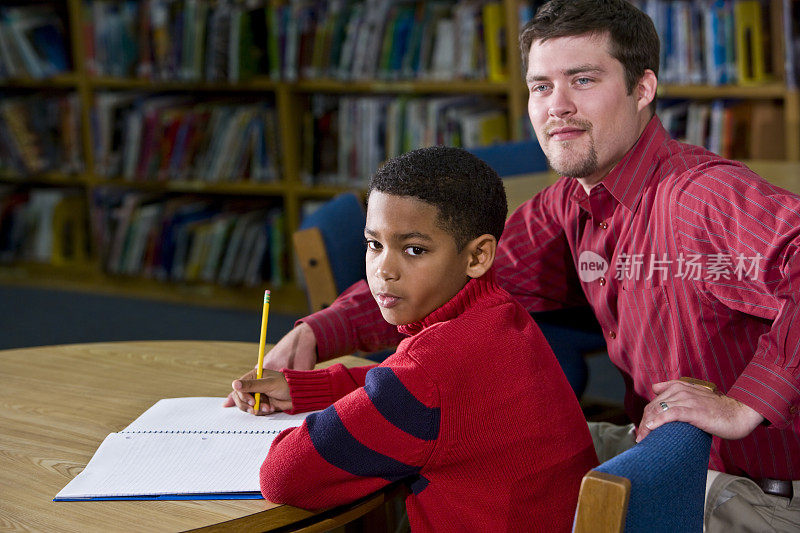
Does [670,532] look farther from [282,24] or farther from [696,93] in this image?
[282,24]

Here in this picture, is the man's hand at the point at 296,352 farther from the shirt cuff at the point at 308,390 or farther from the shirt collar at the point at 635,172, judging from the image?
the shirt collar at the point at 635,172

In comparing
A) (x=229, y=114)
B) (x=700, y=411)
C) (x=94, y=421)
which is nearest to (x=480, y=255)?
(x=700, y=411)

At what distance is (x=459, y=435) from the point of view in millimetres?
1118

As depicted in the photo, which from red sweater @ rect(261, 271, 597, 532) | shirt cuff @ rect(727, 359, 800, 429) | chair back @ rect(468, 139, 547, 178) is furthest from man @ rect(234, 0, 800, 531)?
chair back @ rect(468, 139, 547, 178)

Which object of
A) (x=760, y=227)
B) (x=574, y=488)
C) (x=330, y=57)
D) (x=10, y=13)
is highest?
(x=10, y=13)

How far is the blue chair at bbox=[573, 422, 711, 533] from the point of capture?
0.86 m

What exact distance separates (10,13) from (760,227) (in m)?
4.11

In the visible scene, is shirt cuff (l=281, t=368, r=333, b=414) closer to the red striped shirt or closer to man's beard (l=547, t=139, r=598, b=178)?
the red striped shirt

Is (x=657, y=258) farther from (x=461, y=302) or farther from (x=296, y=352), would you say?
(x=296, y=352)

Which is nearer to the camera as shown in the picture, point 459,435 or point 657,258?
point 459,435

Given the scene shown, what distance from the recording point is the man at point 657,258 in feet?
4.24

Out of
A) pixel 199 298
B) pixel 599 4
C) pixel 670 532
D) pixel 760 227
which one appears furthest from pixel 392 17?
pixel 670 532

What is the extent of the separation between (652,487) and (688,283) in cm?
59

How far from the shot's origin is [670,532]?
976 millimetres
